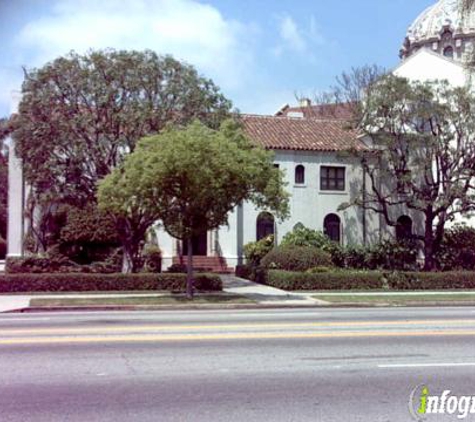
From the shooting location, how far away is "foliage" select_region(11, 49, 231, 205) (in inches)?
1069

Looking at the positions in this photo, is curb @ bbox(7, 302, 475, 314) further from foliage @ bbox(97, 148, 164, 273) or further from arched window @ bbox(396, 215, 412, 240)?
arched window @ bbox(396, 215, 412, 240)

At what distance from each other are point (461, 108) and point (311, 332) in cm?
2042

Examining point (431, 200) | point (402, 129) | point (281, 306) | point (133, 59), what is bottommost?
point (281, 306)

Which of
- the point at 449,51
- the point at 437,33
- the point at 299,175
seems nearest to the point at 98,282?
the point at 299,175

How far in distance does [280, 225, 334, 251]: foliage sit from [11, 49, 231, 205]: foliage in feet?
26.1

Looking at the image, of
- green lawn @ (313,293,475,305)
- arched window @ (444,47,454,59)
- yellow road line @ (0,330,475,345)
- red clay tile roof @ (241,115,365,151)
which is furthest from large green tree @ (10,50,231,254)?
arched window @ (444,47,454,59)

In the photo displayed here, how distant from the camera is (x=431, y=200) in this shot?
102 feet

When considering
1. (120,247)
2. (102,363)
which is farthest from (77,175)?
(102,363)

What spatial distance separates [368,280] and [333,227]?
34.8 ft

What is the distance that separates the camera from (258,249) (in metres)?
34.2

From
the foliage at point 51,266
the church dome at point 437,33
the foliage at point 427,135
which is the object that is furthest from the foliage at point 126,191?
the church dome at point 437,33

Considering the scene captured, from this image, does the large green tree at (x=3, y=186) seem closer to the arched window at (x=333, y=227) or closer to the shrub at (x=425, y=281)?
the arched window at (x=333, y=227)

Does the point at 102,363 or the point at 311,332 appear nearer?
the point at 102,363

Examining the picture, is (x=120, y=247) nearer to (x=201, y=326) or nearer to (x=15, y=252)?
(x=15, y=252)
